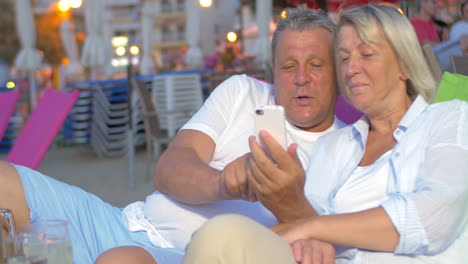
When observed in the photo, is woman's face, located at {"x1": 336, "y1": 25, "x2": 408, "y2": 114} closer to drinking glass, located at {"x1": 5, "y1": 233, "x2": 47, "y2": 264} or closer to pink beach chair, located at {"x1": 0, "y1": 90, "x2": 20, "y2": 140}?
drinking glass, located at {"x1": 5, "y1": 233, "x2": 47, "y2": 264}

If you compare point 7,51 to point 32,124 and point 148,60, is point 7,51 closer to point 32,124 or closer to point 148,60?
point 148,60

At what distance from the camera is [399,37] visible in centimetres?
177

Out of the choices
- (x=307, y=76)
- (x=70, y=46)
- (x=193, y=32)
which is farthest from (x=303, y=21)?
(x=70, y=46)

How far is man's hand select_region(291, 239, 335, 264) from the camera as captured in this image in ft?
4.91

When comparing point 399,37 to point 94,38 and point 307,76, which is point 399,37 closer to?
point 307,76

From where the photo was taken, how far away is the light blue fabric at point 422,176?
4.88ft

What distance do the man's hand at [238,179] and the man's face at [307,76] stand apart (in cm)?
64

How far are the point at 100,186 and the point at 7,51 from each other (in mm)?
29495

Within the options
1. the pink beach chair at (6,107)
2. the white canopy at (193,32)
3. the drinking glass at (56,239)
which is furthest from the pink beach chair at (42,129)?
the white canopy at (193,32)

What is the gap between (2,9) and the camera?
108ft

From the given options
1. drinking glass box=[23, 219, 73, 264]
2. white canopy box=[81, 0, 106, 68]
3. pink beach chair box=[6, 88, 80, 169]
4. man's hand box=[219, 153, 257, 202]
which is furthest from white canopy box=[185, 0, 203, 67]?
drinking glass box=[23, 219, 73, 264]

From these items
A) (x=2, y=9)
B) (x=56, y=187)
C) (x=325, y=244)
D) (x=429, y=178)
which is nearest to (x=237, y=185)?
(x=325, y=244)

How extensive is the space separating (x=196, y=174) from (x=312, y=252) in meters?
0.65

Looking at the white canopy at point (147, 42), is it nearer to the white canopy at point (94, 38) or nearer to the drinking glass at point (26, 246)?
the white canopy at point (94, 38)
